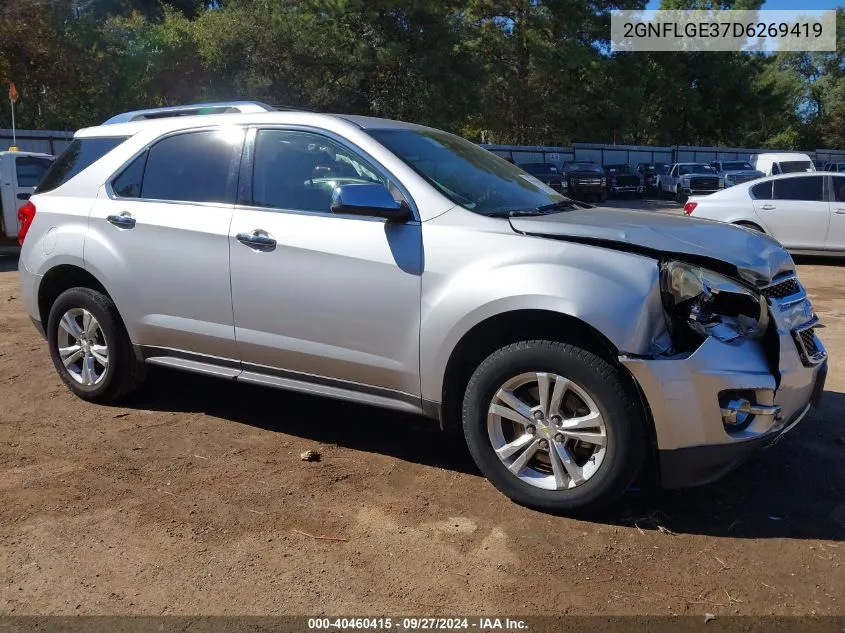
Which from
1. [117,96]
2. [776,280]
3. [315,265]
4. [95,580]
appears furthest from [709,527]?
[117,96]

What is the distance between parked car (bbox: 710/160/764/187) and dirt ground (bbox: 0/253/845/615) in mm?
22860

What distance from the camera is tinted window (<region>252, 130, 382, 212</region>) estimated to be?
4.11 meters

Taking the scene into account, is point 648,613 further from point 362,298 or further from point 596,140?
point 596,140

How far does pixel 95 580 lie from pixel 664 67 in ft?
175

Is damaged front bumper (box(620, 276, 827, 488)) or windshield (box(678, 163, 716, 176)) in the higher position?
windshield (box(678, 163, 716, 176))

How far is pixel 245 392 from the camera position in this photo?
5441 mm

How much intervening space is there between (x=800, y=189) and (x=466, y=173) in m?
9.52

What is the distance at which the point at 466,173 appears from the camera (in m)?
4.27

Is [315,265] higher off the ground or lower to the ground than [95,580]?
higher

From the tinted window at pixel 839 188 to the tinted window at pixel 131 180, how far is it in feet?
34.5

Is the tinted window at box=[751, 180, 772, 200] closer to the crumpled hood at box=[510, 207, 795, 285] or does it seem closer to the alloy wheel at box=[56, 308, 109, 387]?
the crumpled hood at box=[510, 207, 795, 285]

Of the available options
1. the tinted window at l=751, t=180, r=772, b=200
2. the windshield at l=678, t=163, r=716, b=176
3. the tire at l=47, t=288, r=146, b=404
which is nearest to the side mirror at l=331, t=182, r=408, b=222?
the tire at l=47, t=288, r=146, b=404

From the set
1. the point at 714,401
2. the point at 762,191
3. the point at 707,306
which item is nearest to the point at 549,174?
the point at 762,191

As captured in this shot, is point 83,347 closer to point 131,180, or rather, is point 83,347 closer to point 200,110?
point 131,180
